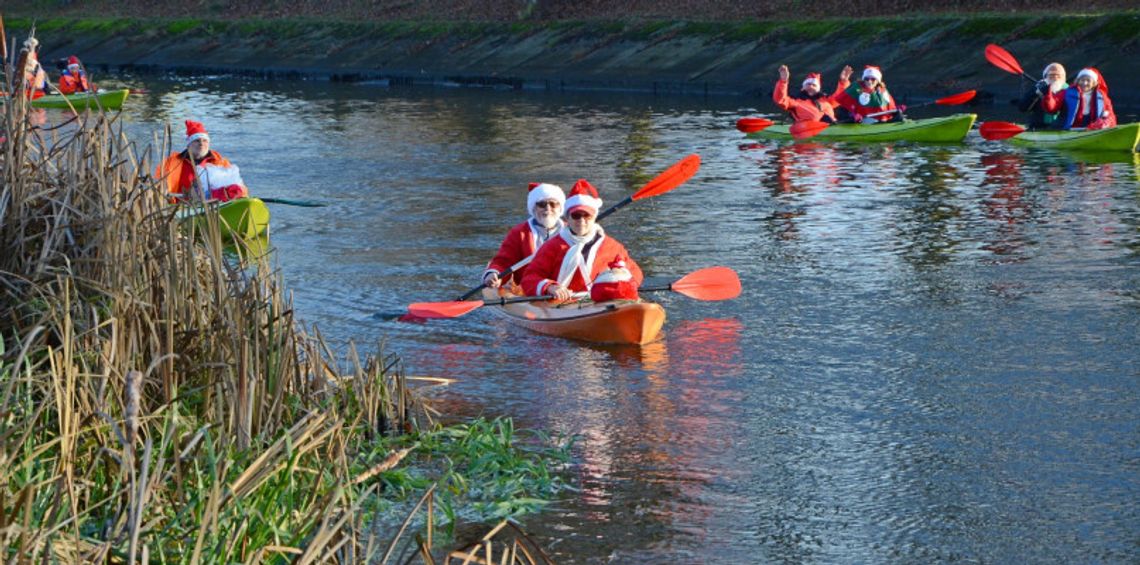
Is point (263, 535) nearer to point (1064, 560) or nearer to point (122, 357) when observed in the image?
point (122, 357)

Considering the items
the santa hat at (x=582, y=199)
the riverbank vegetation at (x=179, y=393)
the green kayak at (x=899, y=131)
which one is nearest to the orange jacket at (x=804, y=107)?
the green kayak at (x=899, y=131)

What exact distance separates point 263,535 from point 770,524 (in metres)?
2.48

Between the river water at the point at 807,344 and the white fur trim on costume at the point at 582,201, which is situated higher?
the white fur trim on costume at the point at 582,201

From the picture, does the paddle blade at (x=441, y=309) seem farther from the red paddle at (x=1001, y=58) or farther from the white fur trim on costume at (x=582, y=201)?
the red paddle at (x=1001, y=58)

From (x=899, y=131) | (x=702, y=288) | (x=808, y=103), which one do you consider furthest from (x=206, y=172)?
A: (x=808, y=103)

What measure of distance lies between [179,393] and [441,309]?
15.8 ft

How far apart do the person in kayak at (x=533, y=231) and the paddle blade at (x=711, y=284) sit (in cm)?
103

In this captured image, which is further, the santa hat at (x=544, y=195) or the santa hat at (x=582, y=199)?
the santa hat at (x=544, y=195)

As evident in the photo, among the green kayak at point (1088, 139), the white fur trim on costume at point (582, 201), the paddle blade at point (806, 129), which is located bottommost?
the paddle blade at point (806, 129)

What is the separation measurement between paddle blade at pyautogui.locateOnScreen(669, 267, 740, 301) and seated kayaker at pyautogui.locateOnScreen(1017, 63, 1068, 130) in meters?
12.4

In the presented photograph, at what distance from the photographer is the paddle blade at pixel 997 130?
2477 cm

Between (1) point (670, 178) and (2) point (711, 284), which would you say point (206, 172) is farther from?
(2) point (711, 284)

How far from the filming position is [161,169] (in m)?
8.01

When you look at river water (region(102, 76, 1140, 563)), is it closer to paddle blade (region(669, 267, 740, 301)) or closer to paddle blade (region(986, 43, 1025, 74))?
paddle blade (region(669, 267, 740, 301))
